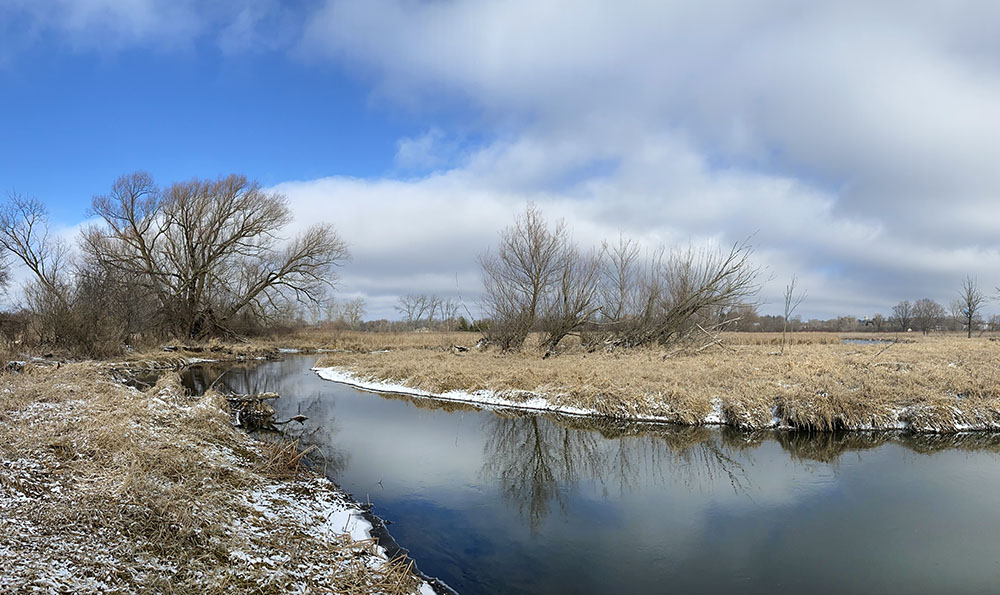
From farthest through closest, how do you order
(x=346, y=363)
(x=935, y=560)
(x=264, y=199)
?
(x=264, y=199) → (x=346, y=363) → (x=935, y=560)

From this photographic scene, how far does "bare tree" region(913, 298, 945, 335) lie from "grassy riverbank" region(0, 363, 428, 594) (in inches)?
2886

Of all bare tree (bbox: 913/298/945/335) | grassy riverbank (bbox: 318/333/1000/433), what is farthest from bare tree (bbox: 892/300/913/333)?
grassy riverbank (bbox: 318/333/1000/433)

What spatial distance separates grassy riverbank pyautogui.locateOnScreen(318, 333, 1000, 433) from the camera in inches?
440

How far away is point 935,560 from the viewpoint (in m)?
5.29

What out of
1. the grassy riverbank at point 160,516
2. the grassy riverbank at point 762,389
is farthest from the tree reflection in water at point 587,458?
the grassy riverbank at point 160,516

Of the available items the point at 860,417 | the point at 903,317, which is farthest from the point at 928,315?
the point at 860,417

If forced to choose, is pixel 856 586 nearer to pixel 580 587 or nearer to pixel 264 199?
pixel 580 587

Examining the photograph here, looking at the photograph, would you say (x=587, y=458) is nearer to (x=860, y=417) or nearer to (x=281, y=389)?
(x=860, y=417)

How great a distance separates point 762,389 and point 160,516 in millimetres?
12256

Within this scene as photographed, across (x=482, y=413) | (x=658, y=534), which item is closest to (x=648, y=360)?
(x=482, y=413)

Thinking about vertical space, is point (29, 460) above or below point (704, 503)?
above

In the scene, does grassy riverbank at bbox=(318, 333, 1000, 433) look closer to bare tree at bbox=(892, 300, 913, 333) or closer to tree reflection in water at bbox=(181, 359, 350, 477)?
tree reflection in water at bbox=(181, 359, 350, 477)

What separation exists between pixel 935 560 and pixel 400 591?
5518 mm

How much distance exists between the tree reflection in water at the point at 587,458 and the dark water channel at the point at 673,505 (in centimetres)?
5
